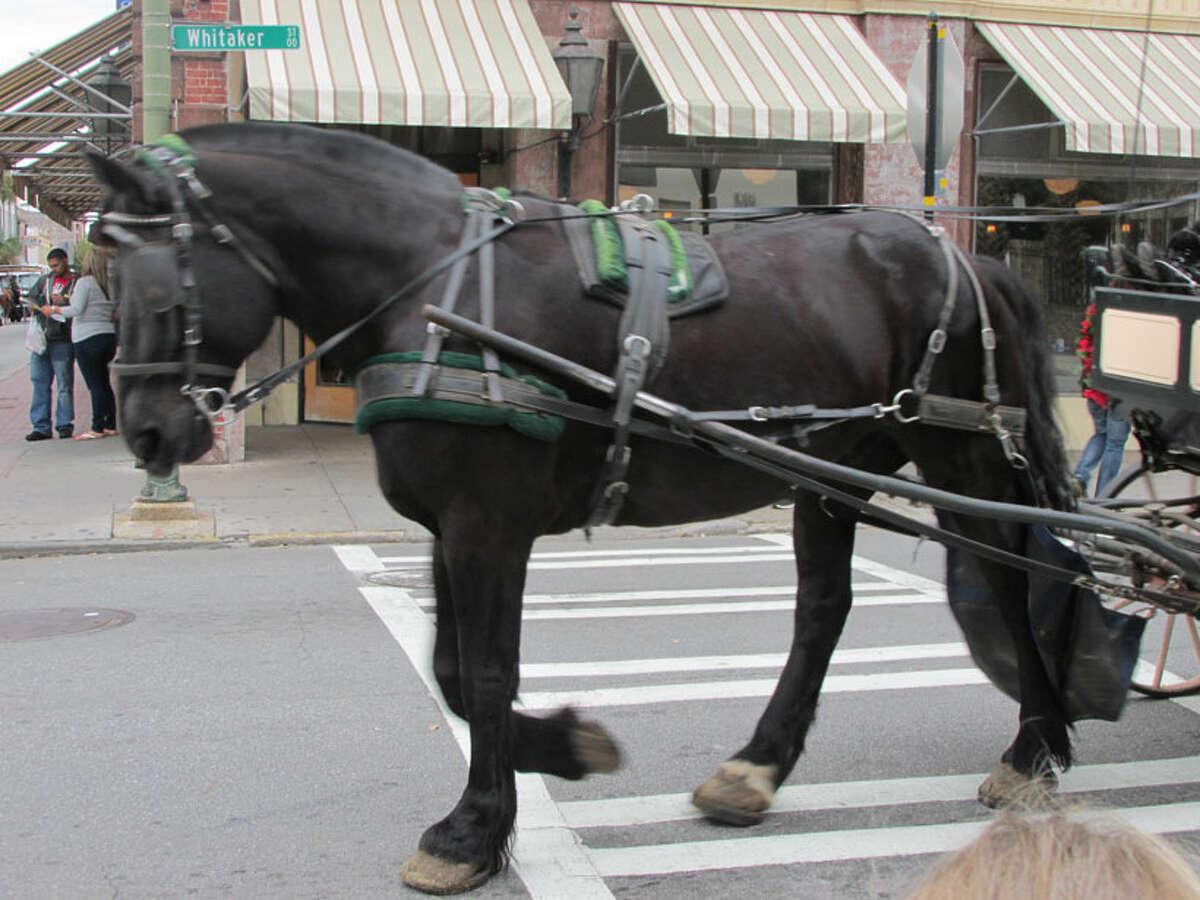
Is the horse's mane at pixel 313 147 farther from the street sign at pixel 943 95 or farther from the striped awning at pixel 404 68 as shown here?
the striped awning at pixel 404 68

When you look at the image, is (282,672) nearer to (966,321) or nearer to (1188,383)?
(966,321)

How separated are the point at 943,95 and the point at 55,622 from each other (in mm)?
6580

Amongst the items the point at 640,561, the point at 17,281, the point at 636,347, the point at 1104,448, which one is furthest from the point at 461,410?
the point at 17,281

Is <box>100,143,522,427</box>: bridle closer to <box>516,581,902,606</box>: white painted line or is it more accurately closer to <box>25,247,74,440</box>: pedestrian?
<box>516,581,902,606</box>: white painted line

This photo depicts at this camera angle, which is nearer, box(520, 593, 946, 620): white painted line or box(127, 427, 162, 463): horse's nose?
box(127, 427, 162, 463): horse's nose

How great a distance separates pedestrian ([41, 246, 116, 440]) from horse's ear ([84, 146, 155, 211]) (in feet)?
35.2

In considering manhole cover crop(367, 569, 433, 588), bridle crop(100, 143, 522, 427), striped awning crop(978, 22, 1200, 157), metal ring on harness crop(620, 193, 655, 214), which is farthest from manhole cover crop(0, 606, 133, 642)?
striped awning crop(978, 22, 1200, 157)

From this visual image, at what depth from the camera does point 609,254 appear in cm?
355

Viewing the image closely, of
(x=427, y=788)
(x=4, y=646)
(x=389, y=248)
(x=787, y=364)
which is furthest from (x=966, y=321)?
(x=4, y=646)

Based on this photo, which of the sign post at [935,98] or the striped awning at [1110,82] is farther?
the striped awning at [1110,82]

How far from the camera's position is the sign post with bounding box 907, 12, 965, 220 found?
347 inches

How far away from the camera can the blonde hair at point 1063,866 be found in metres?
1.12

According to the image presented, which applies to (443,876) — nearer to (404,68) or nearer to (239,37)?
(239,37)

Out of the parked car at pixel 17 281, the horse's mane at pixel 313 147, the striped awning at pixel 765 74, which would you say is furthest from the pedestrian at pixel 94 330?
the parked car at pixel 17 281
